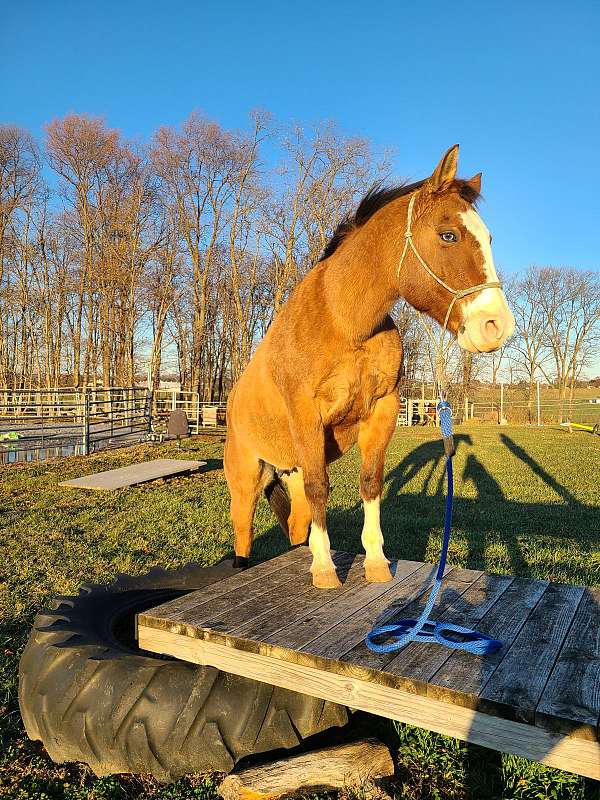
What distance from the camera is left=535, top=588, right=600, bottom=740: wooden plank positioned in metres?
1.60

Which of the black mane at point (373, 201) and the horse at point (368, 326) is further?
the black mane at point (373, 201)

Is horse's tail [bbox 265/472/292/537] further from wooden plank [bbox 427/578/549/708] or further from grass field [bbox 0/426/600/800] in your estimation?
wooden plank [bbox 427/578/549/708]

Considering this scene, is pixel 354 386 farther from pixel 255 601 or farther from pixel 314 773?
pixel 314 773

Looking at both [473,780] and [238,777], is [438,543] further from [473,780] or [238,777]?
[238,777]

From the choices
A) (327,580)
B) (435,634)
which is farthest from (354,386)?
(435,634)

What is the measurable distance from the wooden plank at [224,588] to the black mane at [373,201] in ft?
6.34

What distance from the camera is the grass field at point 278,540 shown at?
2.32 meters

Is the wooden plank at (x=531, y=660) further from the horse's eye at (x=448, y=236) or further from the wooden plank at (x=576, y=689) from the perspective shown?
the horse's eye at (x=448, y=236)

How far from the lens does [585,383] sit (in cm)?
4175

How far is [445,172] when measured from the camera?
7.61ft

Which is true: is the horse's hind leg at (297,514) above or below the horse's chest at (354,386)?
below

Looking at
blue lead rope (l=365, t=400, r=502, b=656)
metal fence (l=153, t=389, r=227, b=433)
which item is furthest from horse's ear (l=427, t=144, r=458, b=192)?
metal fence (l=153, t=389, r=227, b=433)

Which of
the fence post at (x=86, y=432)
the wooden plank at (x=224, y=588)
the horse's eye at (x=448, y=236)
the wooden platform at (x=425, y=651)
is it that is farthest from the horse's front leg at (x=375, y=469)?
the fence post at (x=86, y=432)

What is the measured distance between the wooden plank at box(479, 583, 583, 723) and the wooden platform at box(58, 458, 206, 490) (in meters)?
8.19
